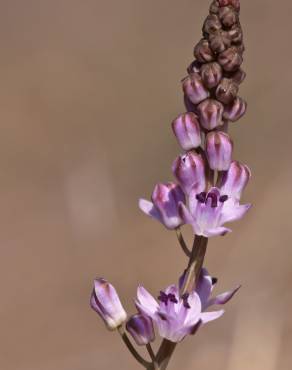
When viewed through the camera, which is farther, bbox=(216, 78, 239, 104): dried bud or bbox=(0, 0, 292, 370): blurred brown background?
bbox=(0, 0, 292, 370): blurred brown background

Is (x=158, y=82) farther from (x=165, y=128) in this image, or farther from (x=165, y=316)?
(x=165, y=316)

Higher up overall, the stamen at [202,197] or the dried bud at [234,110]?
the dried bud at [234,110]

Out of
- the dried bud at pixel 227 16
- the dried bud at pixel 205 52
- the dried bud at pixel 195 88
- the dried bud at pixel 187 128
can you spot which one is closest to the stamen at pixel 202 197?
the dried bud at pixel 187 128

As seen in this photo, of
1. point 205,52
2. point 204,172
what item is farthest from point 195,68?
point 204,172

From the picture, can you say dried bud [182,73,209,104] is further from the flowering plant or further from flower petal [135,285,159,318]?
flower petal [135,285,159,318]

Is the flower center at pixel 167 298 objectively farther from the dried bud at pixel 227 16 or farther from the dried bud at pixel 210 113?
the dried bud at pixel 227 16

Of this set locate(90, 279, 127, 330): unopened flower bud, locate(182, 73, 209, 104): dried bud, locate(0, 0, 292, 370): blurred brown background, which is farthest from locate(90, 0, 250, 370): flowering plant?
locate(0, 0, 292, 370): blurred brown background
